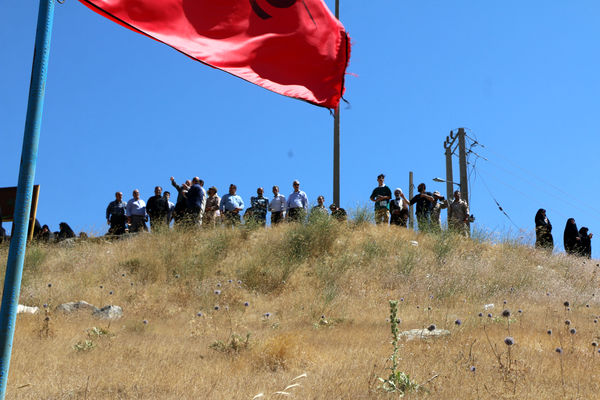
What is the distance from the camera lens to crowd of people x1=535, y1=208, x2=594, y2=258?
17.1 meters

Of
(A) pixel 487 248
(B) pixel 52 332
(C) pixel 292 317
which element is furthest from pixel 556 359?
(A) pixel 487 248

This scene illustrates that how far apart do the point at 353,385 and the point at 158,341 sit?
3227 mm

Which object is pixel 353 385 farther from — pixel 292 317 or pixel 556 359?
pixel 292 317

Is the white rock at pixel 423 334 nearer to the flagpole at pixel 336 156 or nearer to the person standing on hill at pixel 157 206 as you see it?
the person standing on hill at pixel 157 206

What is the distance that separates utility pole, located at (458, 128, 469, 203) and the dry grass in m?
5.58

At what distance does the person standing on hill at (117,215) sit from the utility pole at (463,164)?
12140 mm

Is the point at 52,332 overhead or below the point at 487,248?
below

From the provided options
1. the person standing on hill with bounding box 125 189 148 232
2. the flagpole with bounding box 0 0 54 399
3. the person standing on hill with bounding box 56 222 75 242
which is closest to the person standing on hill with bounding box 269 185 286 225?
the person standing on hill with bounding box 125 189 148 232

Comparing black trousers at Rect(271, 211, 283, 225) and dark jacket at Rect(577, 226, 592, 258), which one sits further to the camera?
dark jacket at Rect(577, 226, 592, 258)

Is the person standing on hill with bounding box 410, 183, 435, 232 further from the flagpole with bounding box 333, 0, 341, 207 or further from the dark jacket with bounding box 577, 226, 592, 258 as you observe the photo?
the dark jacket with bounding box 577, 226, 592, 258

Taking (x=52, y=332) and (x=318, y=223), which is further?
(x=318, y=223)

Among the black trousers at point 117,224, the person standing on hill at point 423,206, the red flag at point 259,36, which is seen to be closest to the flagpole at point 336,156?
the person standing on hill at point 423,206

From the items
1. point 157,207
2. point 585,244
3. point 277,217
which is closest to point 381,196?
point 277,217

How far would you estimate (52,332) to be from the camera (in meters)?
7.79
